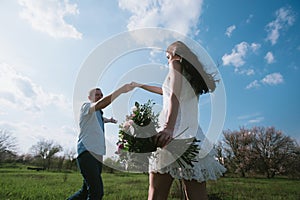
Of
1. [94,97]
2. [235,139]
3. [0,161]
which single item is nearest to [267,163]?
[235,139]

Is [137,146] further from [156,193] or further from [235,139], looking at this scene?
[235,139]

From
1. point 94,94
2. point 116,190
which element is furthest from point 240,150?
point 94,94

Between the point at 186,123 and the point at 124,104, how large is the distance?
87 cm

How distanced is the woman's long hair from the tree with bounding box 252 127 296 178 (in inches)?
1298

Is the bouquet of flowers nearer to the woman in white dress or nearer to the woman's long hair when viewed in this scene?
the woman in white dress

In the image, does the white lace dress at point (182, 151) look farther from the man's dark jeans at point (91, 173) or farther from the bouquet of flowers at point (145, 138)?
the man's dark jeans at point (91, 173)

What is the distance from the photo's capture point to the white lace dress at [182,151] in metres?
1.68

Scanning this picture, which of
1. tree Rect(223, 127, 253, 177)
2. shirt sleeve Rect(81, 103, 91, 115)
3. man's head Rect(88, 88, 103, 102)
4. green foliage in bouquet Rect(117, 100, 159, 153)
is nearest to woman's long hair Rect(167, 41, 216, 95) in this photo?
green foliage in bouquet Rect(117, 100, 159, 153)

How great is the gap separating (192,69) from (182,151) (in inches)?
24.2

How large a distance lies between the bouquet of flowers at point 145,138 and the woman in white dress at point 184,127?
4cm

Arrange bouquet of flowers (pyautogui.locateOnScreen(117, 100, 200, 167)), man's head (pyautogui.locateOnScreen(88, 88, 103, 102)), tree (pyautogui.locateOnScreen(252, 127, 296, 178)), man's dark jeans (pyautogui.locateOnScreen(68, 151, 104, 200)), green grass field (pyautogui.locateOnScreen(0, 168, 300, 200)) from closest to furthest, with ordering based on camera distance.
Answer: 1. bouquet of flowers (pyautogui.locateOnScreen(117, 100, 200, 167))
2. man's dark jeans (pyautogui.locateOnScreen(68, 151, 104, 200))
3. man's head (pyautogui.locateOnScreen(88, 88, 103, 102))
4. green grass field (pyautogui.locateOnScreen(0, 168, 300, 200))
5. tree (pyautogui.locateOnScreen(252, 127, 296, 178))

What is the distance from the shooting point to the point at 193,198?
5.50 ft

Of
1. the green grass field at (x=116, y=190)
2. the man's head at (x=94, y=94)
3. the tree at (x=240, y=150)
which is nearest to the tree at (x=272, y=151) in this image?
the tree at (x=240, y=150)

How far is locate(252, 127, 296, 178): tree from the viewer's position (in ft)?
Result: 97.2
